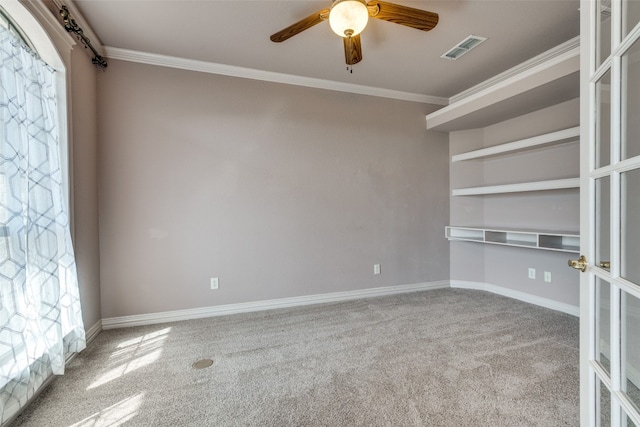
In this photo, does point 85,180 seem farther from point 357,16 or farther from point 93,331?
point 357,16

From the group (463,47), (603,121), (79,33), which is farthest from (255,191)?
(603,121)

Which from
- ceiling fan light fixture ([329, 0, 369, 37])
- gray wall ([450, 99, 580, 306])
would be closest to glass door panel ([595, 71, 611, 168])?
ceiling fan light fixture ([329, 0, 369, 37])

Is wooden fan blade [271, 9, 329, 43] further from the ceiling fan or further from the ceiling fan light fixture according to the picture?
the ceiling fan light fixture

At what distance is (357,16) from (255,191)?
2009 mm

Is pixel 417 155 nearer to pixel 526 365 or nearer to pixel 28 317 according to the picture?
pixel 526 365

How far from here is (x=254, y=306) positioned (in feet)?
10.5

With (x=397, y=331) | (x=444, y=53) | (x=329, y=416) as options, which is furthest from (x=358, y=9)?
(x=397, y=331)

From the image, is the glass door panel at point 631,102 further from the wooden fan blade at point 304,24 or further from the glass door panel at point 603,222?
the wooden fan blade at point 304,24

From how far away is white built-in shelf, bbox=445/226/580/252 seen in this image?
9.58 feet

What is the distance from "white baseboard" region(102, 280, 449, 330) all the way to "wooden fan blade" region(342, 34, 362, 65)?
2.51m

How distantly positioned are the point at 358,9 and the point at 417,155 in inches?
100

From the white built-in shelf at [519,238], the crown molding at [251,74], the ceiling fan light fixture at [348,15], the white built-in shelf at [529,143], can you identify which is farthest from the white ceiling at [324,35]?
the white built-in shelf at [519,238]

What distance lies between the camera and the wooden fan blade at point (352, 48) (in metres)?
1.95

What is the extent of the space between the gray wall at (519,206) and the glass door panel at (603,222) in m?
2.46
